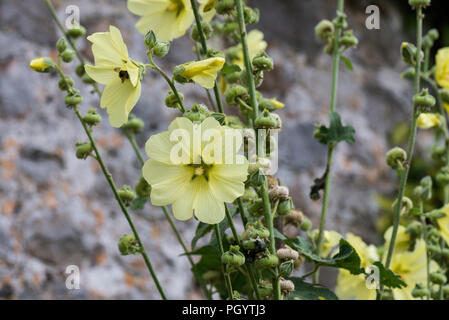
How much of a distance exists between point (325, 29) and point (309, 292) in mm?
334

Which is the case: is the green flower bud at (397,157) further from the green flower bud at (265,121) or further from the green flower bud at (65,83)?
the green flower bud at (65,83)

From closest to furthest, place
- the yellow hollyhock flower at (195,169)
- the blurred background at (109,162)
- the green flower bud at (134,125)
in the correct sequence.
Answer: the yellow hollyhock flower at (195,169)
the green flower bud at (134,125)
the blurred background at (109,162)

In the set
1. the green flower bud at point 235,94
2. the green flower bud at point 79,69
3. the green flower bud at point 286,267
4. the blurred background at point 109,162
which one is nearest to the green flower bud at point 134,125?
the green flower bud at point 79,69

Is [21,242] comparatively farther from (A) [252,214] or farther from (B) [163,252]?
(A) [252,214]

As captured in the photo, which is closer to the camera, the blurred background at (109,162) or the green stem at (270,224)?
the green stem at (270,224)

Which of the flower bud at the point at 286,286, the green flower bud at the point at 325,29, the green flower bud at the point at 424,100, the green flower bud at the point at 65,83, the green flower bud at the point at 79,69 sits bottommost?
the flower bud at the point at 286,286

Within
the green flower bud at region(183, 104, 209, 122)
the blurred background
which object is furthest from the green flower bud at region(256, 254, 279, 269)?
the blurred background

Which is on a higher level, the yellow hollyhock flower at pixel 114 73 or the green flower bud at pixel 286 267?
the yellow hollyhock flower at pixel 114 73

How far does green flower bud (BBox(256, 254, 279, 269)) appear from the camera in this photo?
0.40m

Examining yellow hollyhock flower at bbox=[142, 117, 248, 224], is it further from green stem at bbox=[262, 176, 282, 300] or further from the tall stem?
the tall stem

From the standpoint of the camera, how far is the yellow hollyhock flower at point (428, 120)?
63 cm

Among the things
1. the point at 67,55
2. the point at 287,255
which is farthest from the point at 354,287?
the point at 67,55

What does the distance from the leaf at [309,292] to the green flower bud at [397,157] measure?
15 centimetres
